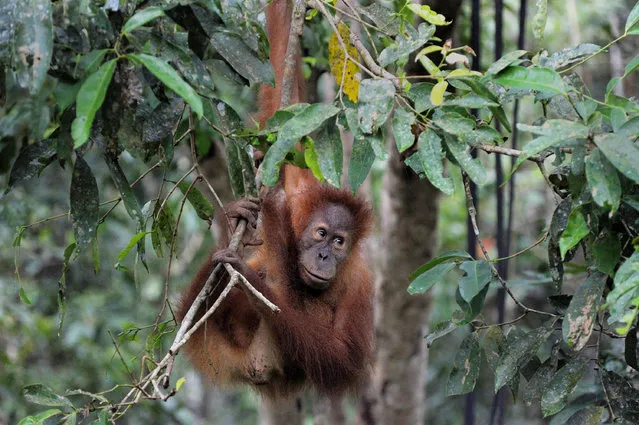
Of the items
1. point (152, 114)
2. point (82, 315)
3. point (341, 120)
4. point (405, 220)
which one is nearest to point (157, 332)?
point (152, 114)

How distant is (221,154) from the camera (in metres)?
5.37

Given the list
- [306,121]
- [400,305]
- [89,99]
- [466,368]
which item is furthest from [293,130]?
[400,305]

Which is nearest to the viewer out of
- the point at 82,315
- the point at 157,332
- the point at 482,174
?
the point at 482,174

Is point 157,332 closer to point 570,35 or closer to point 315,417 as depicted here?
point 315,417

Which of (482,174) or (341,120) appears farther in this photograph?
(341,120)

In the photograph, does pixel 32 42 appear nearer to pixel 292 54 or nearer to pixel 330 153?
pixel 330 153

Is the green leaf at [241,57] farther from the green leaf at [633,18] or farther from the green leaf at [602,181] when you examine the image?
the green leaf at [633,18]

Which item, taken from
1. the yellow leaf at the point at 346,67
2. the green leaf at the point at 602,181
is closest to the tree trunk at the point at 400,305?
the yellow leaf at the point at 346,67

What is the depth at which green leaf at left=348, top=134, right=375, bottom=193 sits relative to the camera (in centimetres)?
232

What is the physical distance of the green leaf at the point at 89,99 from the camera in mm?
1782

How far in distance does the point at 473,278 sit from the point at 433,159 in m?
0.45

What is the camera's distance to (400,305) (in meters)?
5.03

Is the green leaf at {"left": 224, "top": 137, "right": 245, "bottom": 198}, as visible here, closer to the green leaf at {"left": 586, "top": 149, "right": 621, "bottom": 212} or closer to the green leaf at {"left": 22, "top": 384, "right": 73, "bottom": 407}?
the green leaf at {"left": 22, "top": 384, "right": 73, "bottom": 407}

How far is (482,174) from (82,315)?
5.19 metres
